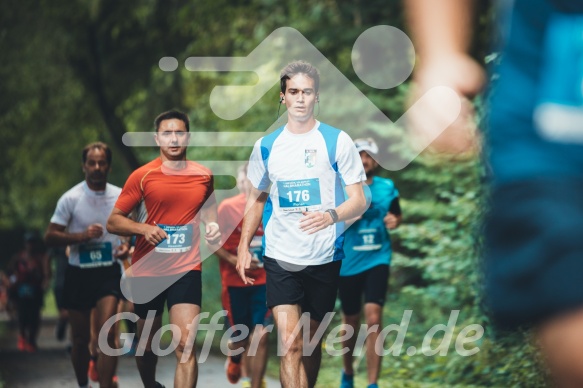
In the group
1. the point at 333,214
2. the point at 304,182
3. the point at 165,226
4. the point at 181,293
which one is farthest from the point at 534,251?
the point at 165,226

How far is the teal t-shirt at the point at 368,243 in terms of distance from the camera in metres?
10.4

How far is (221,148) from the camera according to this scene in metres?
20.4

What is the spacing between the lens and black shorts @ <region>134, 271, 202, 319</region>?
8289 millimetres

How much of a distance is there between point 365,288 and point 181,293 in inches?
101

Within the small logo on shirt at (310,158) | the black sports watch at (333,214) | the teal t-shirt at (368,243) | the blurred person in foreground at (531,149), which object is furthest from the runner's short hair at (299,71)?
the blurred person in foreground at (531,149)

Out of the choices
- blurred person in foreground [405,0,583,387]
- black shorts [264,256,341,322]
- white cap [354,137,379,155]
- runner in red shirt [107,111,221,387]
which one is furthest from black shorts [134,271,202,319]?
blurred person in foreground [405,0,583,387]

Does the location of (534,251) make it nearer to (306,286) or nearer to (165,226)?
(306,286)

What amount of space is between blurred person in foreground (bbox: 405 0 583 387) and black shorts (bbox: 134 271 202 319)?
20.7 ft

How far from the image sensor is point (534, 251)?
6.60ft

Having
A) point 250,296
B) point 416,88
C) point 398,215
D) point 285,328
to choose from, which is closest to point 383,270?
point 398,215

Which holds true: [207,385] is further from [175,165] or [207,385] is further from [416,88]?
[416,88]

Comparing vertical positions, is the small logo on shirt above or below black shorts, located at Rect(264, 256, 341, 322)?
above

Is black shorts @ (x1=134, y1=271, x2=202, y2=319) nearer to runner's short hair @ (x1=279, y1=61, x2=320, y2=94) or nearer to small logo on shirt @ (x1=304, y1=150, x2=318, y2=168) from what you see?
small logo on shirt @ (x1=304, y1=150, x2=318, y2=168)

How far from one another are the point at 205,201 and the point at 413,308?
19.9ft
